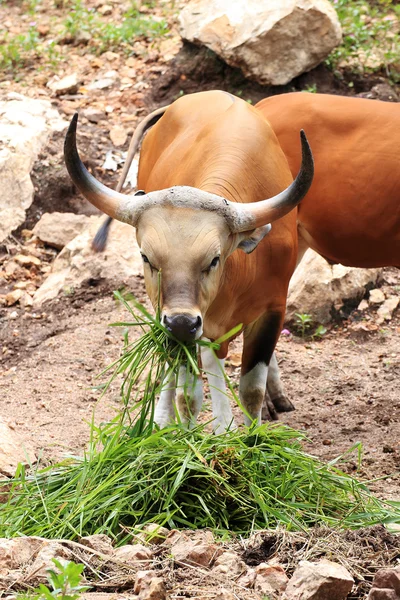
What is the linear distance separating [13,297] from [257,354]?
320cm

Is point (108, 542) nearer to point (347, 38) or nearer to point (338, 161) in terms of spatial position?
point (338, 161)

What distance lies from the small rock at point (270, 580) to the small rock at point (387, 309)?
496 cm

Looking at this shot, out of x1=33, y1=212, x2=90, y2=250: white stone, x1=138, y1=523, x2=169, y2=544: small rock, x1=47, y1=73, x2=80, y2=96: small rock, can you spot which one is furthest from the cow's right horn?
x1=47, y1=73, x2=80, y2=96: small rock

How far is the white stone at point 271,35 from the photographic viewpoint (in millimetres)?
9898

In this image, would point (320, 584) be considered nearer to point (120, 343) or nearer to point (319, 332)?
point (120, 343)

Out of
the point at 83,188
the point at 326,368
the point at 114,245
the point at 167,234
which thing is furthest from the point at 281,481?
the point at 114,245

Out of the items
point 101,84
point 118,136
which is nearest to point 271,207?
point 118,136

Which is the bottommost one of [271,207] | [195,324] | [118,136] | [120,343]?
[120,343]

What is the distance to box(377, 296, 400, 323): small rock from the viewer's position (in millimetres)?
8148

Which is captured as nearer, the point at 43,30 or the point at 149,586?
the point at 149,586

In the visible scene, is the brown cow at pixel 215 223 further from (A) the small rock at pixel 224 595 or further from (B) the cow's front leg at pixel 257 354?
(A) the small rock at pixel 224 595

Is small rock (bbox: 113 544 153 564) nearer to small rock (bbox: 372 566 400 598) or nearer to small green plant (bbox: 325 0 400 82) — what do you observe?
small rock (bbox: 372 566 400 598)

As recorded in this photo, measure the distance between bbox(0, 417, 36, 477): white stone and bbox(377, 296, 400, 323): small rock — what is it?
11.8 ft

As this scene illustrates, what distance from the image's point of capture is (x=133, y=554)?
3512 millimetres
